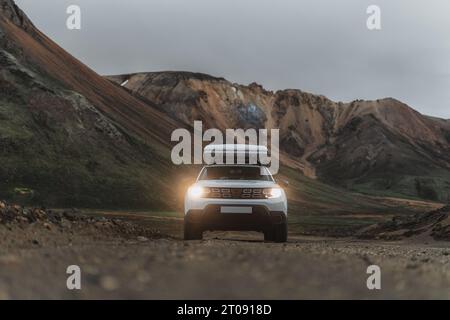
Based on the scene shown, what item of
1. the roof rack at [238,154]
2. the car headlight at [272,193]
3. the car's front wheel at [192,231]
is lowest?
the car's front wheel at [192,231]

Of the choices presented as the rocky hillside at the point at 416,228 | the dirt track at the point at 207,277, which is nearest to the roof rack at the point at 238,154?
the dirt track at the point at 207,277

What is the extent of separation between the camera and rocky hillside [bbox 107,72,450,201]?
493 feet

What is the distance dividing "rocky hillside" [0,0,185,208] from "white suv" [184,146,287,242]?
39.4m

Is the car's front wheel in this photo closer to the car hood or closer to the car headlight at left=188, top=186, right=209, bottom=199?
the car headlight at left=188, top=186, right=209, bottom=199

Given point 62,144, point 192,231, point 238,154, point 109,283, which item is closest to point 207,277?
point 109,283

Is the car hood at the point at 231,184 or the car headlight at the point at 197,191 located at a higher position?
the car hood at the point at 231,184

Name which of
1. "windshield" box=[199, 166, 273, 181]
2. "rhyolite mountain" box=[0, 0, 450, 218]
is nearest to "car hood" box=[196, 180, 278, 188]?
"windshield" box=[199, 166, 273, 181]

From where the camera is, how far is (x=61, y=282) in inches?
222

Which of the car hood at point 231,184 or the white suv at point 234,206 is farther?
the car hood at point 231,184

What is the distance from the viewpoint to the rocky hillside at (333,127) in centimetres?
15038

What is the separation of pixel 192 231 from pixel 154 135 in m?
78.9

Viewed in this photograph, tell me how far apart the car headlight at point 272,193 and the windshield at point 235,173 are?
131 centimetres

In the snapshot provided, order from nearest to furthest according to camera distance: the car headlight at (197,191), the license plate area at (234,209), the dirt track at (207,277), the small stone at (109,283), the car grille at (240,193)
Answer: the dirt track at (207,277), the small stone at (109,283), the license plate area at (234,209), the car headlight at (197,191), the car grille at (240,193)

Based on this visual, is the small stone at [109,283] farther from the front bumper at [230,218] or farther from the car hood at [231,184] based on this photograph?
the car hood at [231,184]
